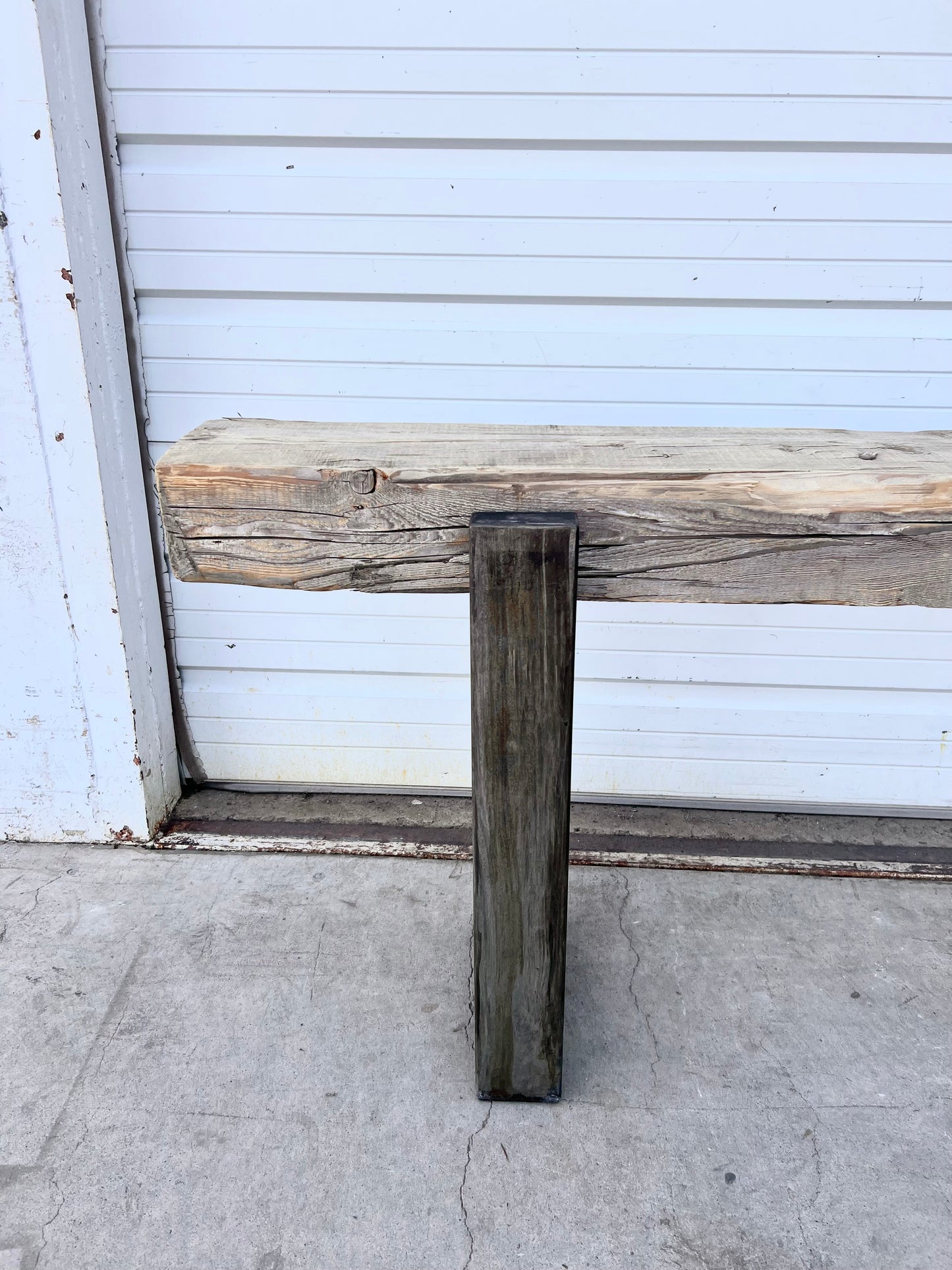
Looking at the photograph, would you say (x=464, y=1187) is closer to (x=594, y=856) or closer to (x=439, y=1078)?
(x=439, y=1078)

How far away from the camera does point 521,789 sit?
4.81 ft

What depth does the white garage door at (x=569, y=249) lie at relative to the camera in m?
2.00

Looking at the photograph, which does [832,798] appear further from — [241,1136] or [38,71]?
[38,71]

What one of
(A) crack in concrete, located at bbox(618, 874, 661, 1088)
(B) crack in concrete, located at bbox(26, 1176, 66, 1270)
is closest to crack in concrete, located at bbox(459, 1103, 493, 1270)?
(A) crack in concrete, located at bbox(618, 874, 661, 1088)

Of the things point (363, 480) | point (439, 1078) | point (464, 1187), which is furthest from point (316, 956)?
point (363, 480)

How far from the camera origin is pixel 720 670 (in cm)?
251

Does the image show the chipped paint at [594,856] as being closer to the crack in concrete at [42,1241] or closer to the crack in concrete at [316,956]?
the crack in concrete at [316,956]

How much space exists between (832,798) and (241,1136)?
1914 mm

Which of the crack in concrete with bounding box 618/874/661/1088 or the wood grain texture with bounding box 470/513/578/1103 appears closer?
the wood grain texture with bounding box 470/513/578/1103

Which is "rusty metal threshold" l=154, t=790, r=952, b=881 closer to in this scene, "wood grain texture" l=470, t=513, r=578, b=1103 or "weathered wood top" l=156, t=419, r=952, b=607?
"wood grain texture" l=470, t=513, r=578, b=1103

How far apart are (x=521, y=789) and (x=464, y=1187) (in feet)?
2.45

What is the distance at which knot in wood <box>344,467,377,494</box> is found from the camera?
1.31 m

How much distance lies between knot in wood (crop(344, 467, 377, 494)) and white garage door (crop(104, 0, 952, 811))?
1.05 meters

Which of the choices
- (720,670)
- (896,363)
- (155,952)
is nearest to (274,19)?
Result: (896,363)
